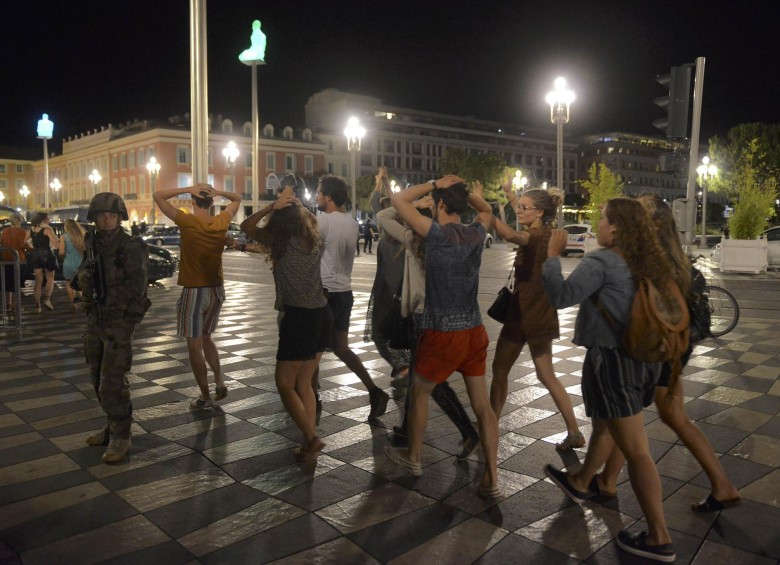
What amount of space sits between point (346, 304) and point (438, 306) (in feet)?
5.15

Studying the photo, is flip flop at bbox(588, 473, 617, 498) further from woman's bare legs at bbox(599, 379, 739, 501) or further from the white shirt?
the white shirt

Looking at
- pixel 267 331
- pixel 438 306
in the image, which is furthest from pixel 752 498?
pixel 267 331

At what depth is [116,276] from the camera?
427 cm

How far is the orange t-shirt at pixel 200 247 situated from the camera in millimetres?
4984

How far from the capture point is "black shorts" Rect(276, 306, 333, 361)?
4008 millimetres

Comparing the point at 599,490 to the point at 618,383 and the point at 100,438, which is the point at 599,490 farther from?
the point at 100,438

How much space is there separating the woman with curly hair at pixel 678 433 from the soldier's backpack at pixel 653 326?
0.29m

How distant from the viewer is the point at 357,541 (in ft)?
10.3

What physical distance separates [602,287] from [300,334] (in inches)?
72.4

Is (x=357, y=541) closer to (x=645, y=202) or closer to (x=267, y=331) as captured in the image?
(x=645, y=202)

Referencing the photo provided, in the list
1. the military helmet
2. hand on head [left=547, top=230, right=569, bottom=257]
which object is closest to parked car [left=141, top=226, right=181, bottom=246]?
the military helmet

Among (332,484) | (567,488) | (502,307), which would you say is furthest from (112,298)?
(567,488)

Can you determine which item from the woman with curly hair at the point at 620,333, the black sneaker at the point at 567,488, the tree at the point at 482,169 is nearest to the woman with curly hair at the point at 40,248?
the black sneaker at the point at 567,488

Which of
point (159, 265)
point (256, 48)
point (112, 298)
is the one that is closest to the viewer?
point (112, 298)
